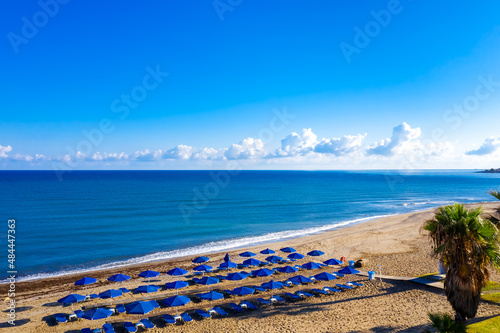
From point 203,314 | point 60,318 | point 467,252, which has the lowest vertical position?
point 60,318

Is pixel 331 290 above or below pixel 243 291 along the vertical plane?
below

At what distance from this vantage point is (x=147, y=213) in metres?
60.9

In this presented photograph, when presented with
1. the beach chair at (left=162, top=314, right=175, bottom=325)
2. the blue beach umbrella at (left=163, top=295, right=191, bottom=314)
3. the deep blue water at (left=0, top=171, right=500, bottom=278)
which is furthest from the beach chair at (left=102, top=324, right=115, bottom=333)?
the deep blue water at (left=0, top=171, right=500, bottom=278)

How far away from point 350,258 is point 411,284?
958cm

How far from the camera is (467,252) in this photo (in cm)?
1320

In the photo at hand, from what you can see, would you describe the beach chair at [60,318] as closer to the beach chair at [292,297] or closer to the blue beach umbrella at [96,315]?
the blue beach umbrella at [96,315]

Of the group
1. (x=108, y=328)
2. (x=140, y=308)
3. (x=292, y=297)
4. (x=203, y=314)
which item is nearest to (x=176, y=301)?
(x=203, y=314)

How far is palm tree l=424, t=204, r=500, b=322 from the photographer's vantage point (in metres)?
13.2

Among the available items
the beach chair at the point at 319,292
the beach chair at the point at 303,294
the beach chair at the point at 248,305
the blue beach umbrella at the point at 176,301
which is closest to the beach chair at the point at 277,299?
the beach chair at the point at 303,294

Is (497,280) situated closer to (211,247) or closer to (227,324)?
(227,324)

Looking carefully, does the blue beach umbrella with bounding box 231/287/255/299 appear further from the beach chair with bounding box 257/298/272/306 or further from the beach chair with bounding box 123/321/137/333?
the beach chair with bounding box 123/321/137/333

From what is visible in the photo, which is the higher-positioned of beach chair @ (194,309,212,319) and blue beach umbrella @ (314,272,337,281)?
blue beach umbrella @ (314,272,337,281)

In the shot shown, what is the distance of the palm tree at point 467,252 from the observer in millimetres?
13172

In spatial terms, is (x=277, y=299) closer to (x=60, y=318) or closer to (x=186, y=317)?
(x=186, y=317)
